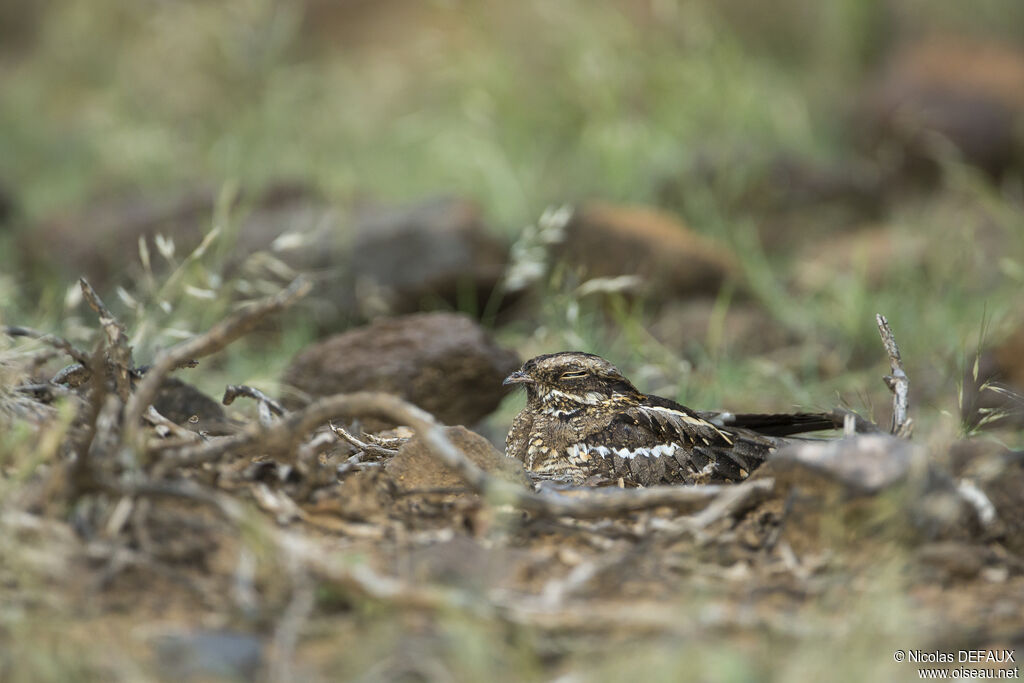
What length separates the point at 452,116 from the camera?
8.81 meters

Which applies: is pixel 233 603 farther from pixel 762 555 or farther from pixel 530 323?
pixel 530 323

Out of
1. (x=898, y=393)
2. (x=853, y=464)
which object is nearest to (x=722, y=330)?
(x=898, y=393)

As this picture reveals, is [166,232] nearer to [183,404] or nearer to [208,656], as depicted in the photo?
[183,404]

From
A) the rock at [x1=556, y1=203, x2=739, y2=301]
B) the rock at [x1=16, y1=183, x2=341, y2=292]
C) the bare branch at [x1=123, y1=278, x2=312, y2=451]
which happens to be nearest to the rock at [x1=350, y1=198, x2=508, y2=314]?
the rock at [x1=16, y1=183, x2=341, y2=292]

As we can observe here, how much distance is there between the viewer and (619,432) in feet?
10.8

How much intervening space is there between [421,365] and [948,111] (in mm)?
6035

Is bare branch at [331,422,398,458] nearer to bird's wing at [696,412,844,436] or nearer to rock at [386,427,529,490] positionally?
rock at [386,427,529,490]

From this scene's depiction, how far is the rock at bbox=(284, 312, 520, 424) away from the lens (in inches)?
153

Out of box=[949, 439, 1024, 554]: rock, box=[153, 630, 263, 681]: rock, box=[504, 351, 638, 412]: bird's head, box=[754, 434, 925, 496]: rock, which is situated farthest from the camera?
box=[504, 351, 638, 412]: bird's head

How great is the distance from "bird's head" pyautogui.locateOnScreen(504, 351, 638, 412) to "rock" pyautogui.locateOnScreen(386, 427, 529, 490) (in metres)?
0.82

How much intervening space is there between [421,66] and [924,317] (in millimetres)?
8187

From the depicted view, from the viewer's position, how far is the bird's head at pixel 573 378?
11.3 feet

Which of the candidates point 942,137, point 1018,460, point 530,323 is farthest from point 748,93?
point 1018,460

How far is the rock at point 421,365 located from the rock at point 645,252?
196 cm
